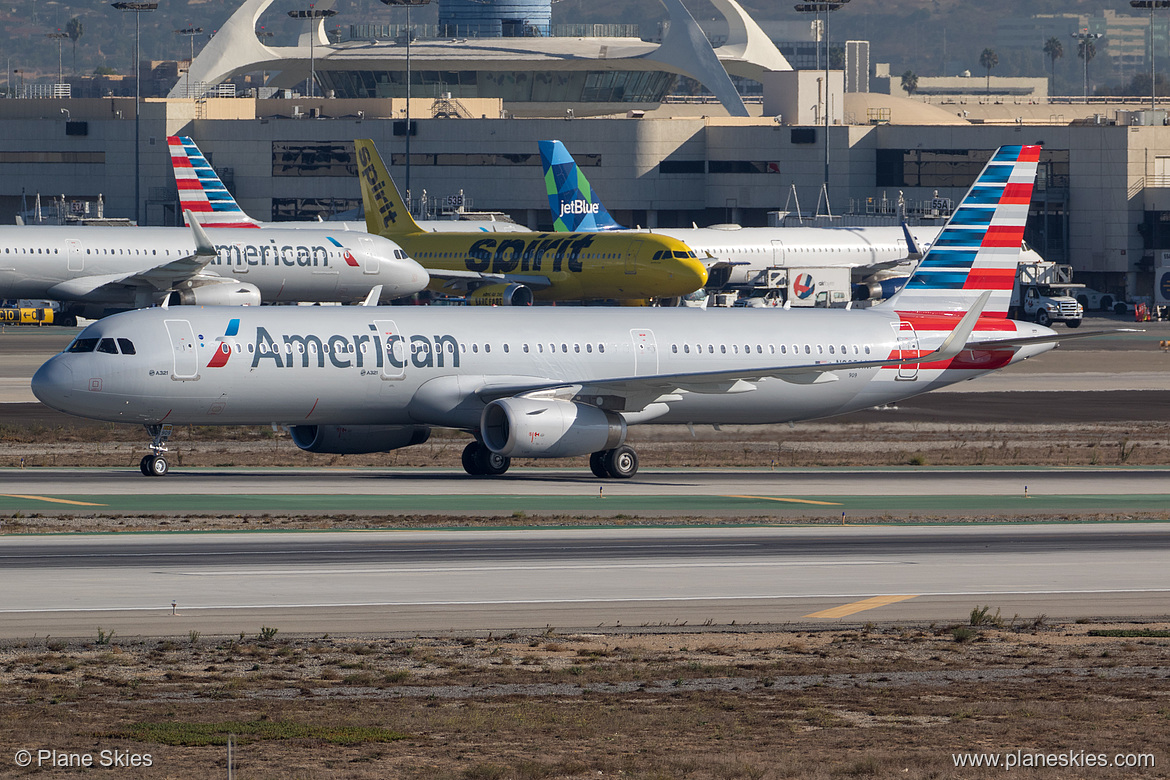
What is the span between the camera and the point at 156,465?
143 feet

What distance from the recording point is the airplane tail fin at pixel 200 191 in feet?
331

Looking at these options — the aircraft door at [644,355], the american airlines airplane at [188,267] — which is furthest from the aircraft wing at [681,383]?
the american airlines airplane at [188,267]

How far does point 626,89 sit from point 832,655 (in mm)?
171761

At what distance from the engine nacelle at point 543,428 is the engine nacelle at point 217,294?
140ft

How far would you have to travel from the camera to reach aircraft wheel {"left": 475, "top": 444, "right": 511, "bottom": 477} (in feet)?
150

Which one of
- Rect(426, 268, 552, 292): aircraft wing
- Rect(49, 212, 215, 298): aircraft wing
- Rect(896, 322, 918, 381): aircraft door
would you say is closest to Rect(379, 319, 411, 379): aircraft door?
Rect(896, 322, 918, 381): aircraft door

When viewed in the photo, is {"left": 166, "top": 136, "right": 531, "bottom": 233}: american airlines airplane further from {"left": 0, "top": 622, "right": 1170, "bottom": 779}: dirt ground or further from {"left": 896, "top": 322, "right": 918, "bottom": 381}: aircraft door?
{"left": 0, "top": 622, "right": 1170, "bottom": 779}: dirt ground

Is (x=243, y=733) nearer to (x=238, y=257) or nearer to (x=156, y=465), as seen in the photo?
(x=156, y=465)

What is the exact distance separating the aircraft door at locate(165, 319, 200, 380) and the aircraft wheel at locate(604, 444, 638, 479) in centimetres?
1087

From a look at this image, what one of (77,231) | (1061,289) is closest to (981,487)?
(77,231)

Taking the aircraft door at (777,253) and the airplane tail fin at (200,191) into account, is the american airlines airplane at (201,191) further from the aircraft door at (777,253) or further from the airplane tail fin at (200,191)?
the aircraft door at (777,253)

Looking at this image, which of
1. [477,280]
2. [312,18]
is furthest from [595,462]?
[312,18]

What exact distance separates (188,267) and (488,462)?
43.3 m

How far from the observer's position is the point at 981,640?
24.3 m
